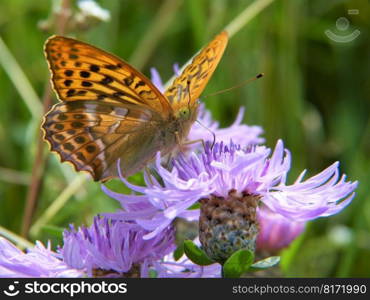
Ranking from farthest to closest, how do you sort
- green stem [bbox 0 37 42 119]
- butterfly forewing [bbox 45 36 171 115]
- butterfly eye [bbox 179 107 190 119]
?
1. green stem [bbox 0 37 42 119]
2. butterfly eye [bbox 179 107 190 119]
3. butterfly forewing [bbox 45 36 171 115]

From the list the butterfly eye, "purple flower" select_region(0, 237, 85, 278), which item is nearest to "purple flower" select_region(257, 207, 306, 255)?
the butterfly eye

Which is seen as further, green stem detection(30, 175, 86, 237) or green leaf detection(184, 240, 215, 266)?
green stem detection(30, 175, 86, 237)

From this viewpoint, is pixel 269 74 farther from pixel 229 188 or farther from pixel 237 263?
pixel 237 263

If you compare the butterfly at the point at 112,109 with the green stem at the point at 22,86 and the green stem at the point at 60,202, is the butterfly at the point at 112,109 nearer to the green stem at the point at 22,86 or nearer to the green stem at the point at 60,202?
the green stem at the point at 60,202

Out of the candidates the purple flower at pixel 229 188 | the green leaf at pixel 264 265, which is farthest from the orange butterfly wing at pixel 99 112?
the green leaf at pixel 264 265

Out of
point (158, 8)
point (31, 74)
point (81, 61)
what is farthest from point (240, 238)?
point (158, 8)

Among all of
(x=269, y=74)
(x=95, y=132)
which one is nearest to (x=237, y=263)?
(x=95, y=132)

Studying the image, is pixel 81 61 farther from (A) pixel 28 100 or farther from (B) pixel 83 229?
(A) pixel 28 100

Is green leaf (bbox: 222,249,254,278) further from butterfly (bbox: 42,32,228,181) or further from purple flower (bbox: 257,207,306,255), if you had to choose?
purple flower (bbox: 257,207,306,255)
